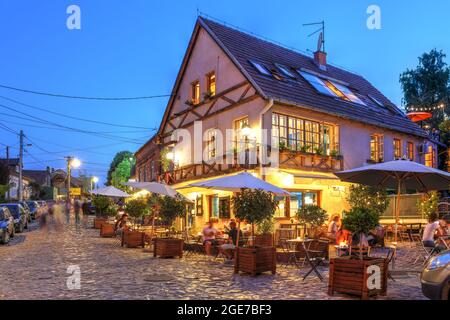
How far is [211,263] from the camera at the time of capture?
12.1m

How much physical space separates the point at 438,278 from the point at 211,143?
16.5 meters

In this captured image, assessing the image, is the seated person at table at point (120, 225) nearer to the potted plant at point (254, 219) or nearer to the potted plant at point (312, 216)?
the potted plant at point (312, 216)

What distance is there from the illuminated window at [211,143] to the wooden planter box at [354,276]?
14.1 meters

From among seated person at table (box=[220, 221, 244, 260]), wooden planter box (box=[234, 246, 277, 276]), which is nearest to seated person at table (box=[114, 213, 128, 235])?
seated person at table (box=[220, 221, 244, 260])

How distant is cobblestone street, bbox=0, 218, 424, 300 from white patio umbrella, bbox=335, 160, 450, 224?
7.57 ft

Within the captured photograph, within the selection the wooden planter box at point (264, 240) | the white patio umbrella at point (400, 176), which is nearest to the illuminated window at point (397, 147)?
the white patio umbrella at point (400, 176)

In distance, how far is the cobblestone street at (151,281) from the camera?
7.70 metres

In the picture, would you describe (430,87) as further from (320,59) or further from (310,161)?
(310,161)

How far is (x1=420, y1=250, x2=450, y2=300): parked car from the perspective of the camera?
5.97 metres

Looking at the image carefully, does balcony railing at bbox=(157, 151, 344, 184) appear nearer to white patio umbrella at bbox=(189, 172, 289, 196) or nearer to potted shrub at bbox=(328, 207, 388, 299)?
white patio umbrella at bbox=(189, 172, 289, 196)

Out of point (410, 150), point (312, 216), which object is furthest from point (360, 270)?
point (410, 150)
